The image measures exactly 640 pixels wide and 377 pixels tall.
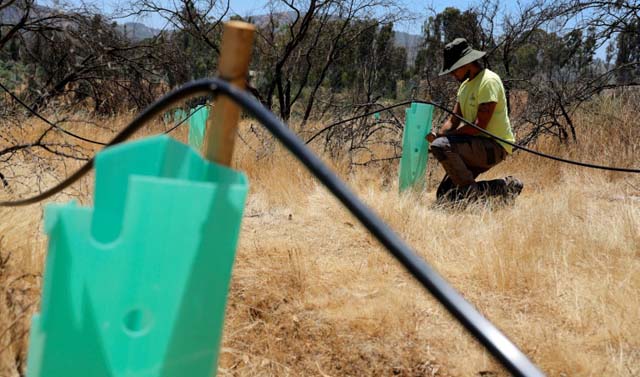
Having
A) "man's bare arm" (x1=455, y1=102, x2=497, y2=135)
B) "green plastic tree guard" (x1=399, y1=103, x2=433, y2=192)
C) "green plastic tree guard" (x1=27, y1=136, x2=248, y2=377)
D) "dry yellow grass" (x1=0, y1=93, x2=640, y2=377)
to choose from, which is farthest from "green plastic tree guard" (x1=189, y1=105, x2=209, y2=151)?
"green plastic tree guard" (x1=27, y1=136, x2=248, y2=377)

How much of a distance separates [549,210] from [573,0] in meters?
4.67

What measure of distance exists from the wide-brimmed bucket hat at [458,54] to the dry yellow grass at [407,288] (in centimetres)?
126

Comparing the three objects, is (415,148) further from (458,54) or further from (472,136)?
(458,54)

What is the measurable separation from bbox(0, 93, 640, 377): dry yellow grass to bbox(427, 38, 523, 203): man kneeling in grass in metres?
0.43

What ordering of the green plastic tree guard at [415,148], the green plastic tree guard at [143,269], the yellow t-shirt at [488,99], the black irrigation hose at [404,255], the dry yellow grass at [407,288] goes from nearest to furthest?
1. the black irrigation hose at [404,255]
2. the green plastic tree guard at [143,269]
3. the dry yellow grass at [407,288]
4. the yellow t-shirt at [488,99]
5. the green plastic tree guard at [415,148]

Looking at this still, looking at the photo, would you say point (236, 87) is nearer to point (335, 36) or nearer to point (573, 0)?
point (573, 0)

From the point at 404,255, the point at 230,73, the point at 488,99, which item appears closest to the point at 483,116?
the point at 488,99

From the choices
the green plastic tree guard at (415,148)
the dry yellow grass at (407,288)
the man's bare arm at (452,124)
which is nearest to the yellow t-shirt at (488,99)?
the man's bare arm at (452,124)

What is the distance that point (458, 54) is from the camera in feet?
16.7

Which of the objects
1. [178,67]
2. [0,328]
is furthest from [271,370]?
[178,67]

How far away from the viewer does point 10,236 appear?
2566 mm

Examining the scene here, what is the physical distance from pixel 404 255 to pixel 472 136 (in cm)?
443

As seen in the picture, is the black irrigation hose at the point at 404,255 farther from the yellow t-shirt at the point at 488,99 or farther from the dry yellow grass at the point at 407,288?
the yellow t-shirt at the point at 488,99

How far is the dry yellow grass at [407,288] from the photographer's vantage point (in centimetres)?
233
